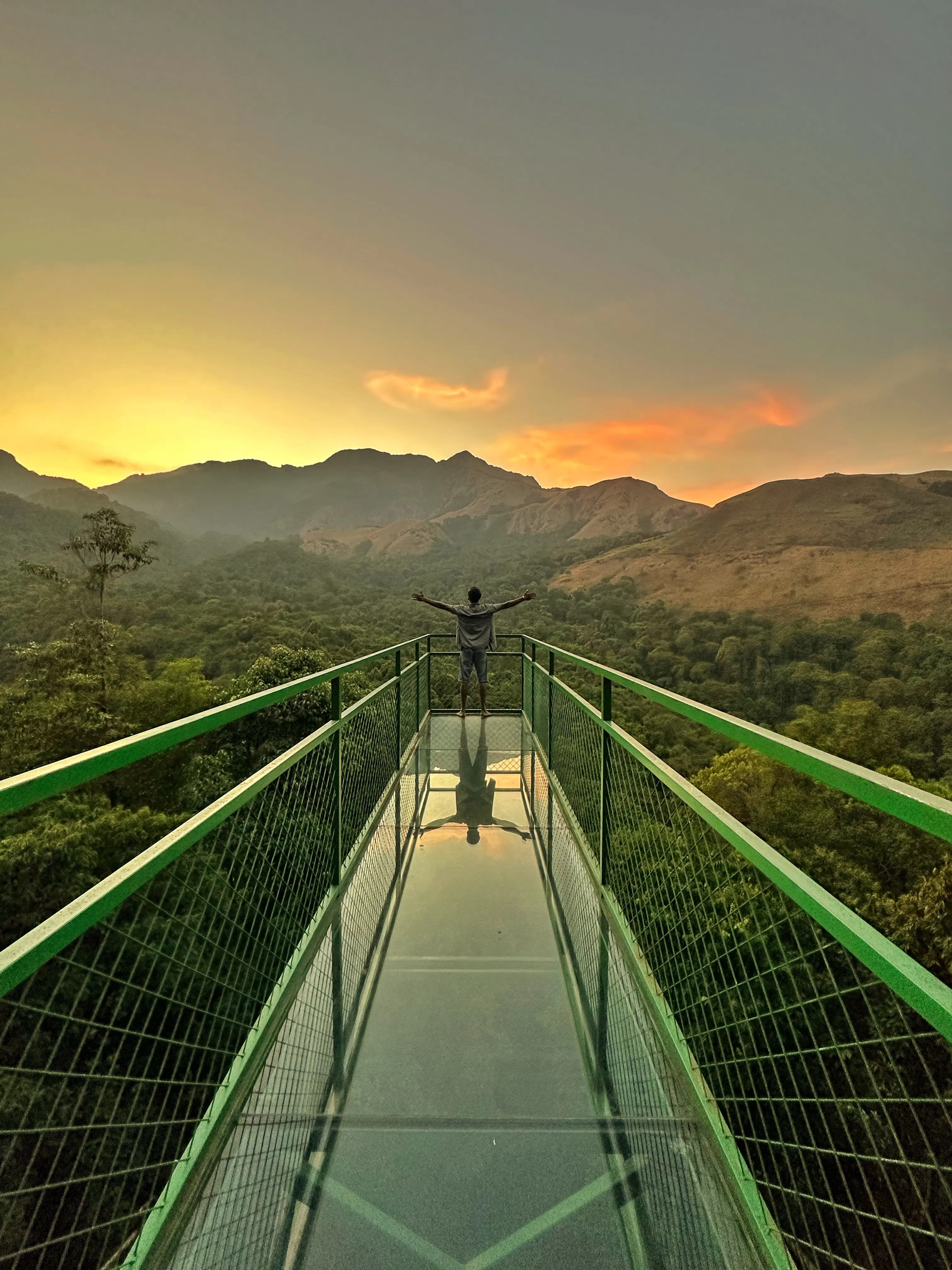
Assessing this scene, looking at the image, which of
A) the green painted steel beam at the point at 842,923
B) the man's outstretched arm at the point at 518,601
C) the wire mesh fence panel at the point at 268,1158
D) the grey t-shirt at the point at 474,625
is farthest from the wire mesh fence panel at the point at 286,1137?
the grey t-shirt at the point at 474,625

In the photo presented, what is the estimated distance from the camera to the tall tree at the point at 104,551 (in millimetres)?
27859

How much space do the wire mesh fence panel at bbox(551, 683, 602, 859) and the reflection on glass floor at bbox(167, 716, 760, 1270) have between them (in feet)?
1.92

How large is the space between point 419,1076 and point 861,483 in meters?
90.1

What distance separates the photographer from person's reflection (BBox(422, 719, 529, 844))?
378cm

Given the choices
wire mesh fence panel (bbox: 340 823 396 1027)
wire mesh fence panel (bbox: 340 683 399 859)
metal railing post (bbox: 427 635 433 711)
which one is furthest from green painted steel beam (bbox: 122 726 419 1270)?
metal railing post (bbox: 427 635 433 711)

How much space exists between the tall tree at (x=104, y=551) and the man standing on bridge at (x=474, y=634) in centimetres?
2544

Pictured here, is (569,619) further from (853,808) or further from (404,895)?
(404,895)

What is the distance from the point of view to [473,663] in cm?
656

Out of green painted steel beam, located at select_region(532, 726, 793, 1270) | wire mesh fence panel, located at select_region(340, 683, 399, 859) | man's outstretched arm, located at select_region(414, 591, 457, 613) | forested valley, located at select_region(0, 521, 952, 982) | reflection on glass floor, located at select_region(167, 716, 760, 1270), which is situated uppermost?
man's outstretched arm, located at select_region(414, 591, 457, 613)

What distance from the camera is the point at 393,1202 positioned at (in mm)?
1402

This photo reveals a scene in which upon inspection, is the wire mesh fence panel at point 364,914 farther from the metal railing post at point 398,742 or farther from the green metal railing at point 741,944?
the green metal railing at point 741,944

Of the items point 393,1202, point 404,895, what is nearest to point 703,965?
point 393,1202

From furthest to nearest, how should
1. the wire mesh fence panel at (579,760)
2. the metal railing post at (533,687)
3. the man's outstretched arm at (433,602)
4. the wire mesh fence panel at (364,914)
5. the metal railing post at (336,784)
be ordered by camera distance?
the man's outstretched arm at (433,602), the metal railing post at (533,687), the wire mesh fence panel at (579,760), the metal railing post at (336,784), the wire mesh fence panel at (364,914)

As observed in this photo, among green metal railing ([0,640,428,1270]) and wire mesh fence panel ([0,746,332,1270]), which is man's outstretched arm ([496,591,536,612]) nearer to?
green metal railing ([0,640,428,1270])
